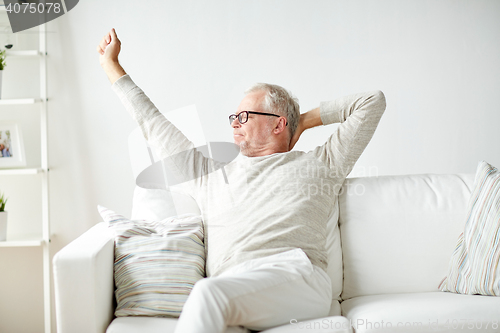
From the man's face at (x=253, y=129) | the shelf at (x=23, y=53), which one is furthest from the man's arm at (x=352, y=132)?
the shelf at (x=23, y=53)

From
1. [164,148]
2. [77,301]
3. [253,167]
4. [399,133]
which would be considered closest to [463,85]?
[399,133]

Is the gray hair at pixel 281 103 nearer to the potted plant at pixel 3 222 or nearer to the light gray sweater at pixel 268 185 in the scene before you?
the light gray sweater at pixel 268 185

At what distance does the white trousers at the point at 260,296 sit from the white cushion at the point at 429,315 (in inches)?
5.7

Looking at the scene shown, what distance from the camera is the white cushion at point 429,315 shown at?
1.33 m

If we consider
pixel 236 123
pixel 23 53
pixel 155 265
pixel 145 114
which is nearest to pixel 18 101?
pixel 23 53

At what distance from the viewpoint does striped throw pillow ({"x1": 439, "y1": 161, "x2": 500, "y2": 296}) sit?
5.02ft

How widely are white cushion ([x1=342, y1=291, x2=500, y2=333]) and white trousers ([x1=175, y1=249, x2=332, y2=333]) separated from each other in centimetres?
15

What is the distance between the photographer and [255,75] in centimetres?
238

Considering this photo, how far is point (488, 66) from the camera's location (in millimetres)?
2420

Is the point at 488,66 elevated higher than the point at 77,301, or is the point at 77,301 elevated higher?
the point at 488,66

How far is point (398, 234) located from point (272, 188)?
0.55 meters

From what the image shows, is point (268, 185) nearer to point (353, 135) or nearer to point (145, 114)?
point (353, 135)

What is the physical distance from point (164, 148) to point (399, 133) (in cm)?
137

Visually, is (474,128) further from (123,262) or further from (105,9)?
(105,9)
